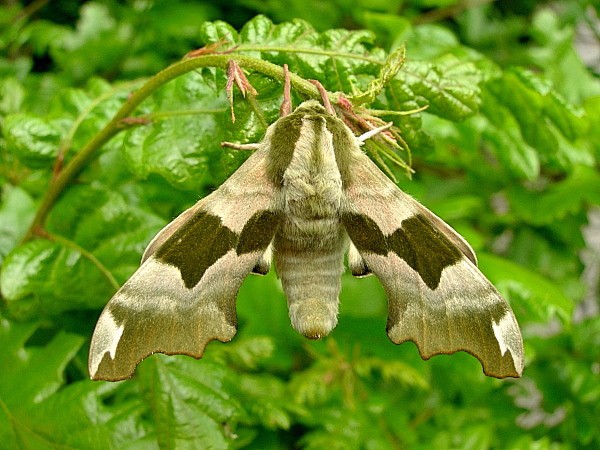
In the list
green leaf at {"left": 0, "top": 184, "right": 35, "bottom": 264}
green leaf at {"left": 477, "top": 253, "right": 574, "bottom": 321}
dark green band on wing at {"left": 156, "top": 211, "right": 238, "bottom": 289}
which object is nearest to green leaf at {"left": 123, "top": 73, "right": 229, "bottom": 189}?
dark green band on wing at {"left": 156, "top": 211, "right": 238, "bottom": 289}

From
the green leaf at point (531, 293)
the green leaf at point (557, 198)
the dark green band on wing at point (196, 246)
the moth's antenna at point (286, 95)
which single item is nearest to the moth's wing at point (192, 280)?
the dark green band on wing at point (196, 246)

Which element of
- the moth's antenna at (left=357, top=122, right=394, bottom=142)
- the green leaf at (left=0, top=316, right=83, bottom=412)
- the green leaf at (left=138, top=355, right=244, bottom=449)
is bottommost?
the green leaf at (left=0, top=316, right=83, bottom=412)

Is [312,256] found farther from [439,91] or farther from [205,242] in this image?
[439,91]

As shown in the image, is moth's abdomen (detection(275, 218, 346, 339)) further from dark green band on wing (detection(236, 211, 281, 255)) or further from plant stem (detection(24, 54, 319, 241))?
plant stem (detection(24, 54, 319, 241))

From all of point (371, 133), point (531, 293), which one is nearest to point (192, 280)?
point (371, 133)

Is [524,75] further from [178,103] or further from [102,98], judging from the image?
[102,98]
